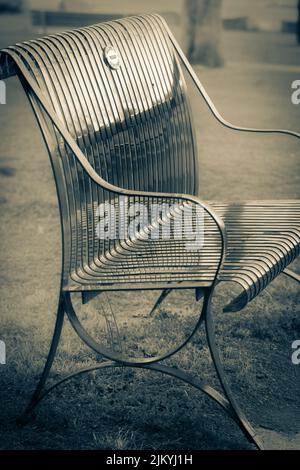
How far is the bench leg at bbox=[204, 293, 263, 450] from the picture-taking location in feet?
8.27

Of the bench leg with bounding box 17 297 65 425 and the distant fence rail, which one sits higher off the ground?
the bench leg with bounding box 17 297 65 425

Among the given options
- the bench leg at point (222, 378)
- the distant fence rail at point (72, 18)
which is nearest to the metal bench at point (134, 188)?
the bench leg at point (222, 378)

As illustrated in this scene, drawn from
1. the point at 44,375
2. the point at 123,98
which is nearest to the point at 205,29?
the point at 123,98

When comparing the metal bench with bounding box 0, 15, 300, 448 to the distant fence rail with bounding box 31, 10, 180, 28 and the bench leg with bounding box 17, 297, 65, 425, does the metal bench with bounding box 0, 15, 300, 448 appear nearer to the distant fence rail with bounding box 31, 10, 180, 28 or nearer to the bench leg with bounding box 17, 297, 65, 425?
the bench leg with bounding box 17, 297, 65, 425

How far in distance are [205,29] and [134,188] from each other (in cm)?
933

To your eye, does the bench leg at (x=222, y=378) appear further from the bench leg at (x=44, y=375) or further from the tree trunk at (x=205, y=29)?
the tree trunk at (x=205, y=29)

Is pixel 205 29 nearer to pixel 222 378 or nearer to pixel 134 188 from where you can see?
pixel 134 188

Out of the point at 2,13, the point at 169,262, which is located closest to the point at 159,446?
the point at 169,262

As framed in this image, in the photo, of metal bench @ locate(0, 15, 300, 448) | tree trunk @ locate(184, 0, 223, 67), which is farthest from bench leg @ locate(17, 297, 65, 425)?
tree trunk @ locate(184, 0, 223, 67)

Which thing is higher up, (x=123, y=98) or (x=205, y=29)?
(x=123, y=98)

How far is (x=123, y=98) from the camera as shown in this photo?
9.92 feet

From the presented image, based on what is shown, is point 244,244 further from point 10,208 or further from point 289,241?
point 10,208

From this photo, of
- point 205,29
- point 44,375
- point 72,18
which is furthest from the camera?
point 72,18

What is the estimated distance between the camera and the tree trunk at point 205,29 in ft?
38.5
